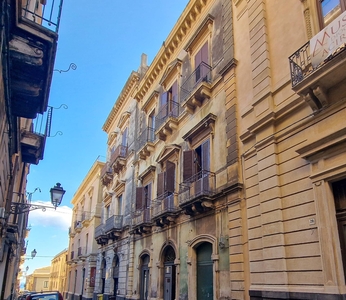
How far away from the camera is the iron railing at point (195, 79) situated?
42.0ft

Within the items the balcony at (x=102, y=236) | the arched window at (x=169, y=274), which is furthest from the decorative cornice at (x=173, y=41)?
the arched window at (x=169, y=274)

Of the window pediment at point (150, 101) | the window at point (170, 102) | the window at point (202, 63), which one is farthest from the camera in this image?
the window pediment at point (150, 101)

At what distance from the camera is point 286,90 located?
8.05 metres

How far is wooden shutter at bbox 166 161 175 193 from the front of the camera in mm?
13760

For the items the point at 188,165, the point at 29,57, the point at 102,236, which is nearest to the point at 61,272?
the point at 102,236

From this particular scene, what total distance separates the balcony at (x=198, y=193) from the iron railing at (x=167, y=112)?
12.8 ft

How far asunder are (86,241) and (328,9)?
2833 centimetres

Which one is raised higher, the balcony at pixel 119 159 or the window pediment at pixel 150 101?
the window pediment at pixel 150 101

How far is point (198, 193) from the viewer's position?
432 inches

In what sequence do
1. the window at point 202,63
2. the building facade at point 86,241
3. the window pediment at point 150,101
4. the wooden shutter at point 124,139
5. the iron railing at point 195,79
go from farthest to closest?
1. the building facade at point 86,241
2. the wooden shutter at point 124,139
3. the window pediment at point 150,101
4. the window at point 202,63
5. the iron railing at point 195,79

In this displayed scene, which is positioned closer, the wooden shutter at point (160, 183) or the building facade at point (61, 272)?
the wooden shutter at point (160, 183)

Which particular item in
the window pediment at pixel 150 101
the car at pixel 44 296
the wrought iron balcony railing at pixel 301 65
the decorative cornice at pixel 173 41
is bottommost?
the car at pixel 44 296

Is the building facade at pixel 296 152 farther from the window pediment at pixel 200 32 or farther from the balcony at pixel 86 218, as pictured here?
the balcony at pixel 86 218

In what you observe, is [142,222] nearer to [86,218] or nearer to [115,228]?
[115,228]
